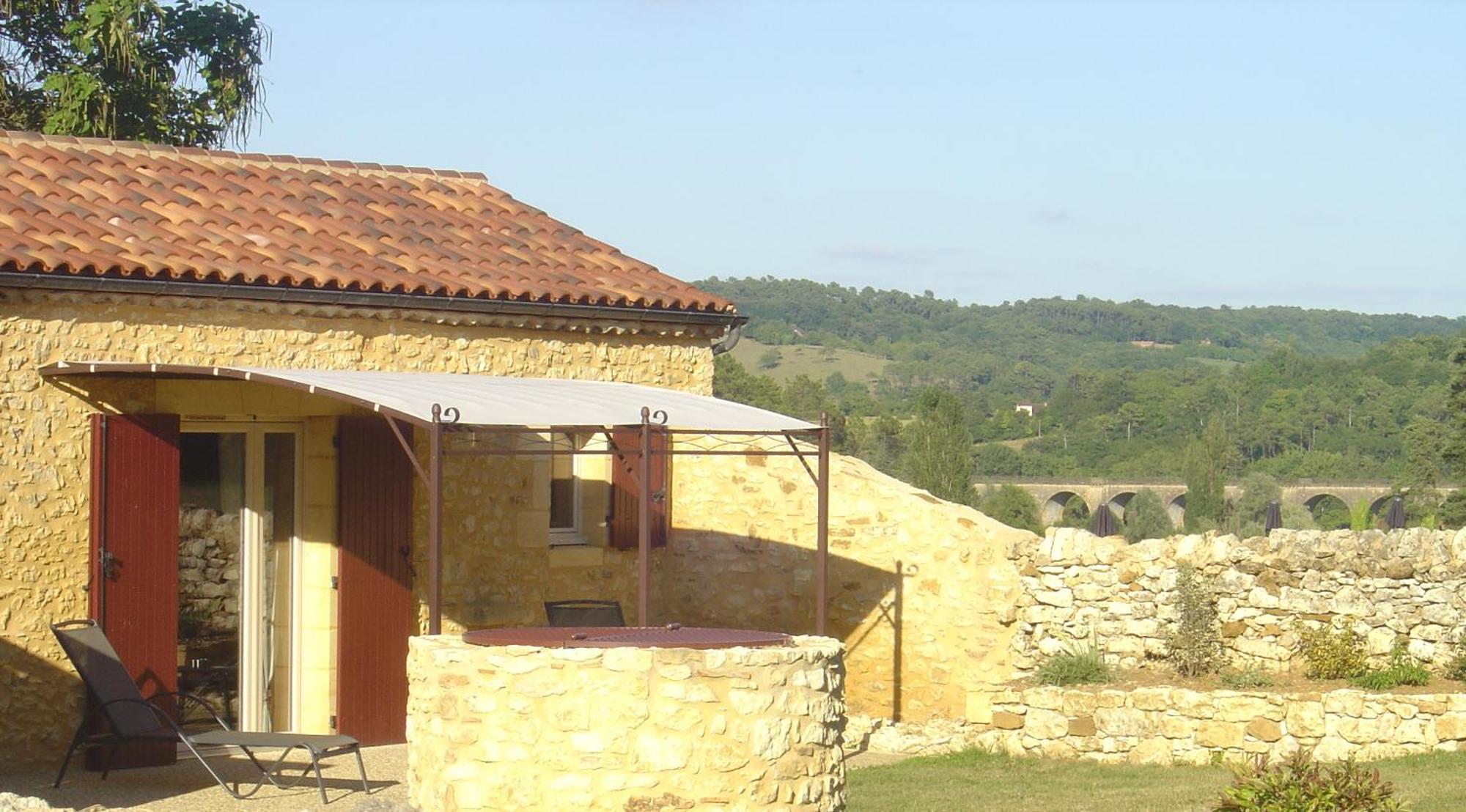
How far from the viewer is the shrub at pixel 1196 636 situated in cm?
1236

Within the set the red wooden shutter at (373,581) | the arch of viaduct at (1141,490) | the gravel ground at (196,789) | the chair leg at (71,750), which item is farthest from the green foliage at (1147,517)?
the chair leg at (71,750)

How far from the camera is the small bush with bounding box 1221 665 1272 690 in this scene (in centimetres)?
1190

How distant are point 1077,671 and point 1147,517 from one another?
59.3 m

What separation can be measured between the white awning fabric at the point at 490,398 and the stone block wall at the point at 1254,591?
3.08 metres

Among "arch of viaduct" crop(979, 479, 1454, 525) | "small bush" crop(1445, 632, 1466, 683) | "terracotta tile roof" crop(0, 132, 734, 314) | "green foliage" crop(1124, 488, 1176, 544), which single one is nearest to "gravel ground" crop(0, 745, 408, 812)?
"terracotta tile roof" crop(0, 132, 734, 314)

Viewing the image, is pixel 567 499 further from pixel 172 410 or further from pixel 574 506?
pixel 172 410

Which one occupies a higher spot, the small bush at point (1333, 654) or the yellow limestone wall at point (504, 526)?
the yellow limestone wall at point (504, 526)

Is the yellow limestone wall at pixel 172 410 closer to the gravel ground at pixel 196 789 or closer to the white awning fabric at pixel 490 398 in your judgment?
the white awning fabric at pixel 490 398

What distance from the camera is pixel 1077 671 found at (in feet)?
40.8

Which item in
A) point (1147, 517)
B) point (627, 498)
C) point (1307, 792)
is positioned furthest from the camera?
point (1147, 517)

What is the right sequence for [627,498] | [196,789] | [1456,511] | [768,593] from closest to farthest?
[196,789]
[627,498]
[768,593]
[1456,511]

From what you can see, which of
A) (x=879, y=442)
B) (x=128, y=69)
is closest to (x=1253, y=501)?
(x=879, y=442)

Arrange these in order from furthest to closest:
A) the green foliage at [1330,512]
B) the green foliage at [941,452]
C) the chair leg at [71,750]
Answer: the green foliage at [1330,512], the green foliage at [941,452], the chair leg at [71,750]

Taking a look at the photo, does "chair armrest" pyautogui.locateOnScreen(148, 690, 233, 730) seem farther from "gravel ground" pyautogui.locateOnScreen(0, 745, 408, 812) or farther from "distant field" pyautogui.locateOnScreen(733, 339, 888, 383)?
"distant field" pyautogui.locateOnScreen(733, 339, 888, 383)
